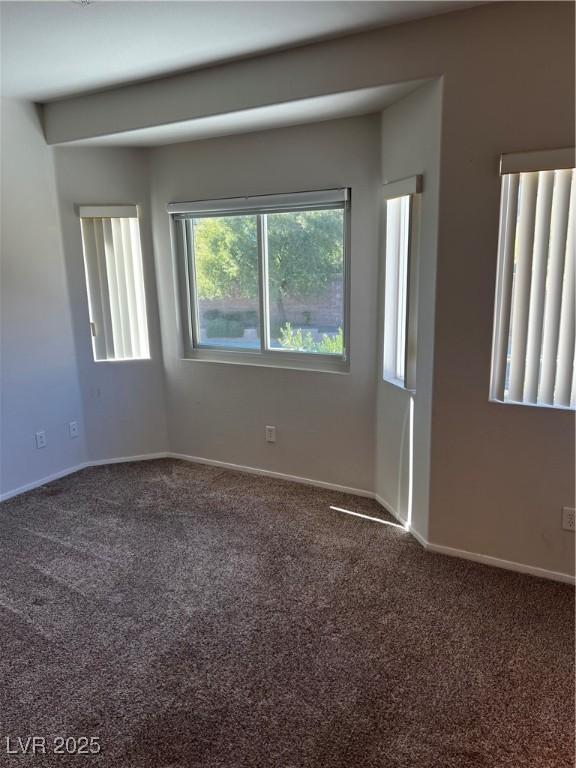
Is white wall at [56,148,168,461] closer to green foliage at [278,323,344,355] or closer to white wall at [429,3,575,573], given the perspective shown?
green foliage at [278,323,344,355]

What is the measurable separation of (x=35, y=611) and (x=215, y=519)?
3.66 feet

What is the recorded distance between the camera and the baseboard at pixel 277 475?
344 cm

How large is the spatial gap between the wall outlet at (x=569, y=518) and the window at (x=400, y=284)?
3.12 ft

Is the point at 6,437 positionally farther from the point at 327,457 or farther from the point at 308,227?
the point at 308,227

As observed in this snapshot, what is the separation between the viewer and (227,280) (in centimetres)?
372

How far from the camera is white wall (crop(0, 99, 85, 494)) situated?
334cm

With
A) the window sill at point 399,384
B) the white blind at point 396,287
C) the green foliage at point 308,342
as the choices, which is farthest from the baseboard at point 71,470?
the white blind at point 396,287

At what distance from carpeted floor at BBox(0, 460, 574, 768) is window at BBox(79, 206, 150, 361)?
1.46 metres

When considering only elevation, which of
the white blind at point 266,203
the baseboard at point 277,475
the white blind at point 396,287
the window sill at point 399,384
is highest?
the white blind at point 266,203

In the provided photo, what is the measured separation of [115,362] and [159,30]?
7.75 ft

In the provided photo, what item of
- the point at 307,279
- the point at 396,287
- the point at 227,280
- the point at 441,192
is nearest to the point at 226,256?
the point at 227,280

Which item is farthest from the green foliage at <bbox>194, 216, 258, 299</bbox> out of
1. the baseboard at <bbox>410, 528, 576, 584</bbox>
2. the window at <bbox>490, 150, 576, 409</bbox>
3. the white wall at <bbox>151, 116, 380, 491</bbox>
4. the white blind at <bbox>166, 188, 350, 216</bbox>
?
the baseboard at <bbox>410, 528, 576, 584</bbox>

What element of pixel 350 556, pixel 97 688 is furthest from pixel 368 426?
pixel 97 688

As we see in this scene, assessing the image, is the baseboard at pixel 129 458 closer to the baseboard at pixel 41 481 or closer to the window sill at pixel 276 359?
the baseboard at pixel 41 481
